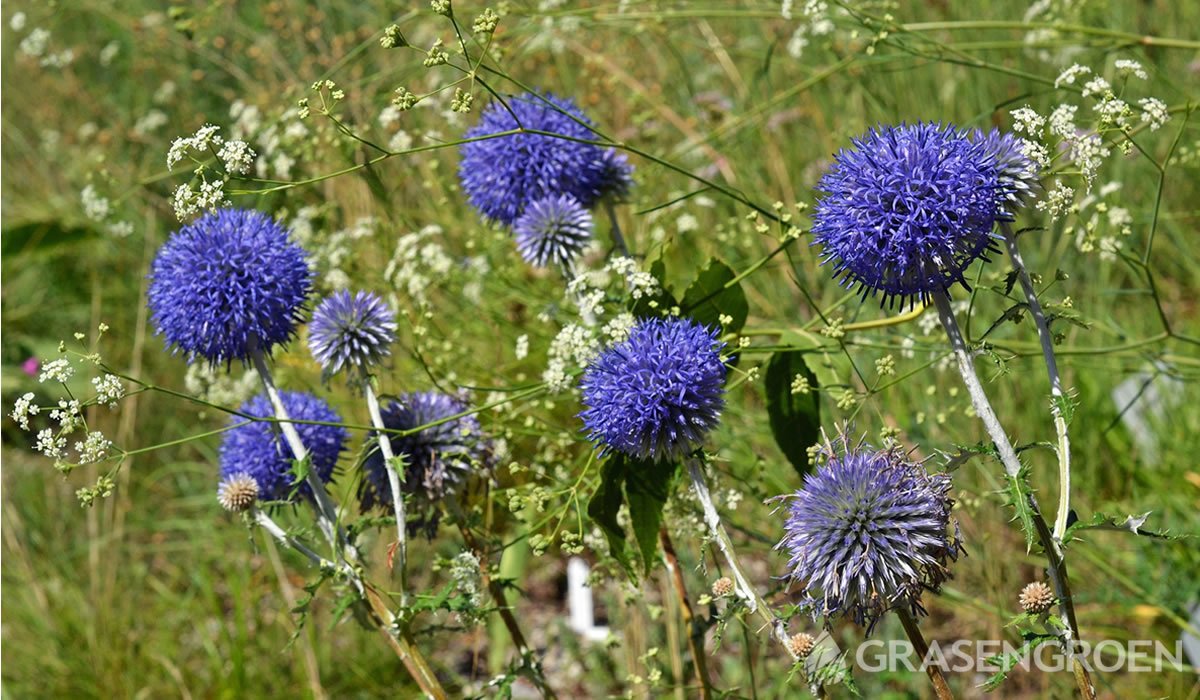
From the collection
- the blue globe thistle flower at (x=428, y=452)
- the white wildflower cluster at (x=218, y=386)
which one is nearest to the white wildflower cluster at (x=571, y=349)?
the blue globe thistle flower at (x=428, y=452)

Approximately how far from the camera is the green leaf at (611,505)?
2.33m

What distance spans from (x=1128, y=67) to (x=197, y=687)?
11.9 ft

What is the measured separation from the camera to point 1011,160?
203 cm

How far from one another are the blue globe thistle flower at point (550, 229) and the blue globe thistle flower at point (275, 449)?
65 cm

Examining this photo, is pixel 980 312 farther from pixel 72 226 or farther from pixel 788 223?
pixel 72 226

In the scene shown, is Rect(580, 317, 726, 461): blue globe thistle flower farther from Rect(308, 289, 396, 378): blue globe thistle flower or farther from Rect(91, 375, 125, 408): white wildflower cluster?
Rect(91, 375, 125, 408): white wildflower cluster

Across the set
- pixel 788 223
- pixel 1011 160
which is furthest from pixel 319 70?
pixel 1011 160

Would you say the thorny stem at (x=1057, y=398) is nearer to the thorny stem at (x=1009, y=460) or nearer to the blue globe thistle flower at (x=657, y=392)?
the thorny stem at (x=1009, y=460)

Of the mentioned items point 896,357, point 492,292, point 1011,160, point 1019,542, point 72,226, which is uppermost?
point 72,226

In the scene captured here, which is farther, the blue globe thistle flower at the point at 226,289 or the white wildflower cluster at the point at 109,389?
the blue globe thistle flower at the point at 226,289

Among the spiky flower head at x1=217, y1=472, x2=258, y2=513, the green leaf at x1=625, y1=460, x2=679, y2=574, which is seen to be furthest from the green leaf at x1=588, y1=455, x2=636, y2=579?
the spiky flower head at x1=217, y1=472, x2=258, y2=513

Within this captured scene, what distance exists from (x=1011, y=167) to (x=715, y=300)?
711 mm

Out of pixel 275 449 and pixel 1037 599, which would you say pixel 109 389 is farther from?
pixel 1037 599

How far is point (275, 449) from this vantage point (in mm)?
2758
